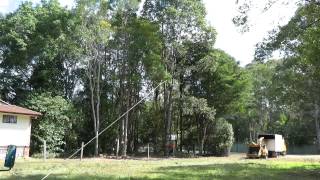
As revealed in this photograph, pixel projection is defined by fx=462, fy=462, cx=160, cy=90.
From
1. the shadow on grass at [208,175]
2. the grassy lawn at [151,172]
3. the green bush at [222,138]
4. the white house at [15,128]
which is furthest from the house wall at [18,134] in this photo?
the green bush at [222,138]

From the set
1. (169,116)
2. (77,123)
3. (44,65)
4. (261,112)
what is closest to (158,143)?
(169,116)

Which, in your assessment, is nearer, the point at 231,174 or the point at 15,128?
the point at 231,174

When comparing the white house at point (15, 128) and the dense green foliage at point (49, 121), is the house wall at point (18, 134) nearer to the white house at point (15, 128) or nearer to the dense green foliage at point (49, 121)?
the white house at point (15, 128)

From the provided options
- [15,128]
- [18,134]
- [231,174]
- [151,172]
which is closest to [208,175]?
[231,174]

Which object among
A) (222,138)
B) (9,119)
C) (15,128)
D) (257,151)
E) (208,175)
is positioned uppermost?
(9,119)

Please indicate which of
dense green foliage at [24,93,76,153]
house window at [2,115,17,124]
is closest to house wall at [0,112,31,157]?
house window at [2,115,17,124]

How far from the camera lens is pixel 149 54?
3991cm

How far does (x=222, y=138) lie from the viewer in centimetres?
4831

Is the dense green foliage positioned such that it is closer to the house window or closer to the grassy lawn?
the house window

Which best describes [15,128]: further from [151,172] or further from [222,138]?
[222,138]

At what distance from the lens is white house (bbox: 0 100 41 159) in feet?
109

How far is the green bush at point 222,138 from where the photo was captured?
47875mm

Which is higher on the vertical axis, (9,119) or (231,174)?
(9,119)

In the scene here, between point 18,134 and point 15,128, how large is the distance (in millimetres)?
549
